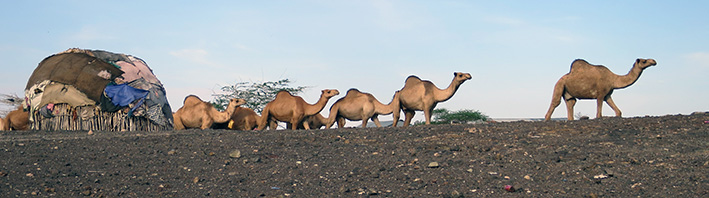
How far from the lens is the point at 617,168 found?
30.6ft

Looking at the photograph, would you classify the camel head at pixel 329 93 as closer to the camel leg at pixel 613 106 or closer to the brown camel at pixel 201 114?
the brown camel at pixel 201 114

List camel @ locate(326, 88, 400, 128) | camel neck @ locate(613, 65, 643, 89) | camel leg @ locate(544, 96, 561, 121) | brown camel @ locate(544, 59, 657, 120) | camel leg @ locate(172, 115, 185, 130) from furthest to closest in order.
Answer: camel leg @ locate(172, 115, 185, 130), camel @ locate(326, 88, 400, 128), camel leg @ locate(544, 96, 561, 121), camel neck @ locate(613, 65, 643, 89), brown camel @ locate(544, 59, 657, 120)

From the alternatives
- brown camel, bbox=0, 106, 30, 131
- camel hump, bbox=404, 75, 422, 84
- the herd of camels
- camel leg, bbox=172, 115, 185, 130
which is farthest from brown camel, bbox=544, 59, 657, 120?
brown camel, bbox=0, 106, 30, 131

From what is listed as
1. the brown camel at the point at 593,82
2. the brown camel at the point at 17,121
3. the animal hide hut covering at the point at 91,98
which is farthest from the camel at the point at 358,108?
the brown camel at the point at 17,121

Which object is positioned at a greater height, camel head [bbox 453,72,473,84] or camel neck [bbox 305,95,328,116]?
camel head [bbox 453,72,473,84]

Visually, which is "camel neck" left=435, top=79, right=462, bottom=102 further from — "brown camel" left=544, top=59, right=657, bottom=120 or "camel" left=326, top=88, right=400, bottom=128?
"camel" left=326, top=88, right=400, bottom=128

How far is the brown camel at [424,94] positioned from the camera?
56.5 feet

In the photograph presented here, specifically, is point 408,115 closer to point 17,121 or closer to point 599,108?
point 599,108

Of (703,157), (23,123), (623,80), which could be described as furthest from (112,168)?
(23,123)

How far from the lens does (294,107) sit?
19.5 metres

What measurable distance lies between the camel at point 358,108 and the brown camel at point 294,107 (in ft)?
3.63

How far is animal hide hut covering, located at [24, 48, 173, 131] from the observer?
717 inches

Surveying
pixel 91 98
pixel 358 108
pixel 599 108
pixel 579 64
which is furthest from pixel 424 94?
pixel 91 98

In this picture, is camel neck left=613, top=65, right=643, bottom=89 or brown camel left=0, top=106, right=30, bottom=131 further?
brown camel left=0, top=106, right=30, bottom=131
